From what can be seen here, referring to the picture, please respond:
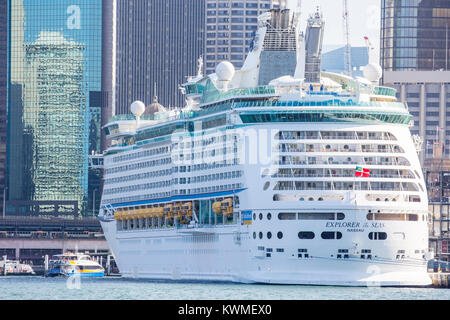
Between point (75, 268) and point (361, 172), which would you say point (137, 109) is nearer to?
point (75, 268)

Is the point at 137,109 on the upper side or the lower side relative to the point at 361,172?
upper

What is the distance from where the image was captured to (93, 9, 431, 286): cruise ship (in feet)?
281

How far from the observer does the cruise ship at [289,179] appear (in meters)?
85.6

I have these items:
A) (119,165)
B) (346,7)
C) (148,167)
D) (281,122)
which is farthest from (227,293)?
(346,7)

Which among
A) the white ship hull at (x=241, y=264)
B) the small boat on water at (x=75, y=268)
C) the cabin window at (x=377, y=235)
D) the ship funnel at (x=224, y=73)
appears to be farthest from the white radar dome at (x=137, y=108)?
the cabin window at (x=377, y=235)

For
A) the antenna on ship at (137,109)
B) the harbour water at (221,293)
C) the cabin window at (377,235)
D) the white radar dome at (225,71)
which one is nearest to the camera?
the harbour water at (221,293)

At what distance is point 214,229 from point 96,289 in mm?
9201

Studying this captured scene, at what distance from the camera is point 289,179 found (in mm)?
87375

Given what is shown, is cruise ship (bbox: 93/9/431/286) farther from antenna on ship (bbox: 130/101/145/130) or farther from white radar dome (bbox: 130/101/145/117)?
white radar dome (bbox: 130/101/145/117)

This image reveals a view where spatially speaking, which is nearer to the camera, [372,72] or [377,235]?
[377,235]

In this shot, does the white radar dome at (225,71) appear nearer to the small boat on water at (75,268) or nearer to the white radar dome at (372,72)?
the white radar dome at (372,72)

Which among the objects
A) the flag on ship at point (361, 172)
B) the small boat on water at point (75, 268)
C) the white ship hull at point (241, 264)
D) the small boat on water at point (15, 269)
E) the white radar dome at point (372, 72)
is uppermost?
the white radar dome at point (372, 72)

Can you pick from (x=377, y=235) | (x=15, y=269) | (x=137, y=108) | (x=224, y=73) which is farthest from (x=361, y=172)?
(x=15, y=269)
